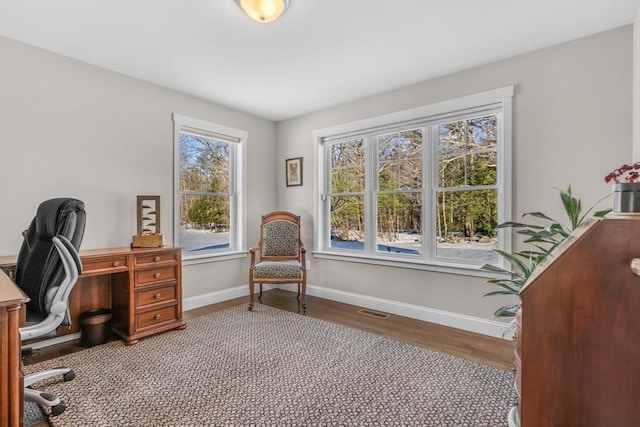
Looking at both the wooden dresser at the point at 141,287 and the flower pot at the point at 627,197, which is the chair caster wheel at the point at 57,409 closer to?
the wooden dresser at the point at 141,287

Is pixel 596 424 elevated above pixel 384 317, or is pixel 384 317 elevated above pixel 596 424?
pixel 596 424

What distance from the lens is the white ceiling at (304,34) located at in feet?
6.75

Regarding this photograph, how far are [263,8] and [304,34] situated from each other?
48 cm

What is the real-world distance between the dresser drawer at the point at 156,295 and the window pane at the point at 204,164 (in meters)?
1.22

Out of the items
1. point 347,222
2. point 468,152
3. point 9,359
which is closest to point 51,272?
point 9,359

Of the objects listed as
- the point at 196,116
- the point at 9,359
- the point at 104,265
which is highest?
the point at 196,116

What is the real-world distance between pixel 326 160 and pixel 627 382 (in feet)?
11.5

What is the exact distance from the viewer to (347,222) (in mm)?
3969

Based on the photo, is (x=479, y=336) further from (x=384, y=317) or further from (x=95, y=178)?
(x=95, y=178)

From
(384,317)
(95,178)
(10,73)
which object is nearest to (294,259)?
(384,317)

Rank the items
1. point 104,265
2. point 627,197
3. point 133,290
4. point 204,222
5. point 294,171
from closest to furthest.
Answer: point 627,197 < point 104,265 < point 133,290 < point 204,222 < point 294,171

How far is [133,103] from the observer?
10.2ft

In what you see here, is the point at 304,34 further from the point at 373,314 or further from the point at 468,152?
the point at 373,314

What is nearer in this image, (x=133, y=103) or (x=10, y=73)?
(x=10, y=73)
